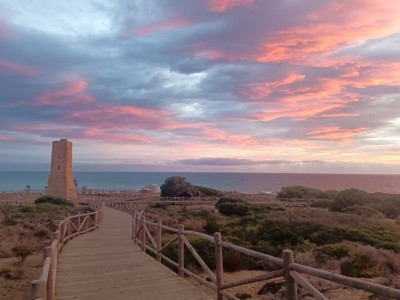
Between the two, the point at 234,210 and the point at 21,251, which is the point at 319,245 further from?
the point at 234,210

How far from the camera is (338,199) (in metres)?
29.4

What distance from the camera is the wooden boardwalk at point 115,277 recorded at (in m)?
5.64

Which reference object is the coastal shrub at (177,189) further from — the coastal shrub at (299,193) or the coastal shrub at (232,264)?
the coastal shrub at (232,264)


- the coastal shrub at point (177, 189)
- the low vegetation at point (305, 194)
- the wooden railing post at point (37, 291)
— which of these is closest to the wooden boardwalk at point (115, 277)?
the wooden railing post at point (37, 291)

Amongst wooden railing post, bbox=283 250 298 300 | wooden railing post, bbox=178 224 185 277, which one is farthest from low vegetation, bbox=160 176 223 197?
wooden railing post, bbox=283 250 298 300

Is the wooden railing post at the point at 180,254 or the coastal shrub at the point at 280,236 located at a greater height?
the wooden railing post at the point at 180,254

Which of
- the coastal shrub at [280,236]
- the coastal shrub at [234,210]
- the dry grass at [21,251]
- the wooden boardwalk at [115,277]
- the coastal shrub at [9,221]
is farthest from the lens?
the coastal shrub at [234,210]

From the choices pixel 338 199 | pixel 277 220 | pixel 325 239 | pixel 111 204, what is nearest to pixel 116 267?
pixel 325 239

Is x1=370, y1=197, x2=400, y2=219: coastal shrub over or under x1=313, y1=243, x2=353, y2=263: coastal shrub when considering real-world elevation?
under

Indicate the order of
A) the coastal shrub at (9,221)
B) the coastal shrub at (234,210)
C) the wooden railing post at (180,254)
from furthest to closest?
1. the coastal shrub at (234,210)
2. the coastal shrub at (9,221)
3. the wooden railing post at (180,254)

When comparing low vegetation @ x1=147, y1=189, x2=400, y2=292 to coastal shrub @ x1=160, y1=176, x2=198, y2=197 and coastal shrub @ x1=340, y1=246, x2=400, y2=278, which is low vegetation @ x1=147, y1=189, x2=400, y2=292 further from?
coastal shrub @ x1=160, y1=176, x2=198, y2=197

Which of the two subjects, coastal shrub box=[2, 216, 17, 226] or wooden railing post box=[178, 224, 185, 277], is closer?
wooden railing post box=[178, 224, 185, 277]

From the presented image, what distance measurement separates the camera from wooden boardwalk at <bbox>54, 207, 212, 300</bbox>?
18.5ft

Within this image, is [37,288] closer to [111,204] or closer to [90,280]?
[90,280]
